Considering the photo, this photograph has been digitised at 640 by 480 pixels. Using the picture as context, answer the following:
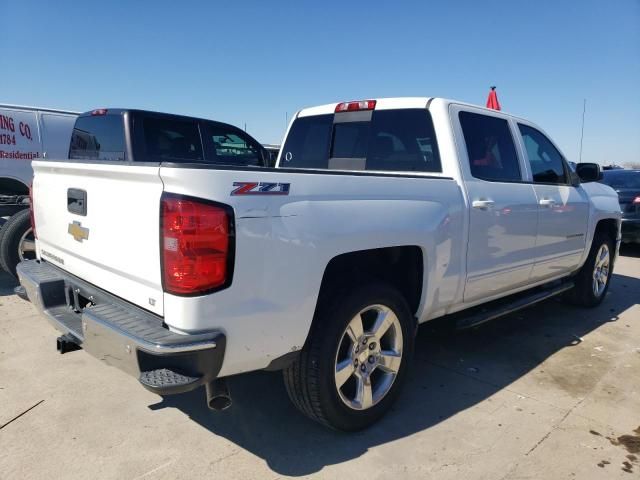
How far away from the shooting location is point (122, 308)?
2418mm

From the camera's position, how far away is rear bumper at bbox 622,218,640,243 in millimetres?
8961

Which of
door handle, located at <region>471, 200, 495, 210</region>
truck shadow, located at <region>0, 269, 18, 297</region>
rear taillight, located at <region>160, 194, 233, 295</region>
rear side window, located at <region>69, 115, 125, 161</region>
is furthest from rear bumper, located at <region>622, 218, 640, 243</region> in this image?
truck shadow, located at <region>0, 269, 18, 297</region>

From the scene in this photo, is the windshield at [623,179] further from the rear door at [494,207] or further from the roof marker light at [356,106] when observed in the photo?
the roof marker light at [356,106]

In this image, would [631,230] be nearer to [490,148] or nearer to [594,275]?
[594,275]

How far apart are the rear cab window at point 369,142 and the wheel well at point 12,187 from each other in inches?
175

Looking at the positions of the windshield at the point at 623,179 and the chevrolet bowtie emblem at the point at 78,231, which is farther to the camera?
the windshield at the point at 623,179

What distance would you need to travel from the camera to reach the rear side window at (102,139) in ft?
18.3

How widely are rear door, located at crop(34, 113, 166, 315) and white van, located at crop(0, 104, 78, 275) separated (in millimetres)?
3275

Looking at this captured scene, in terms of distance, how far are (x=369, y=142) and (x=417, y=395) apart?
1911mm

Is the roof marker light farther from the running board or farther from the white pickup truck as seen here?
the running board

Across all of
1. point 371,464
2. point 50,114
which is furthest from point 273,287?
point 50,114

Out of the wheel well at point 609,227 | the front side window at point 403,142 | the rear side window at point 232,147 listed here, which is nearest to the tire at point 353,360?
the front side window at point 403,142

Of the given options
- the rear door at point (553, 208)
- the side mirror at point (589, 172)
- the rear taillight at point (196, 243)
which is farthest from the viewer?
the side mirror at point (589, 172)

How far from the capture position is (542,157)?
4.50 meters
